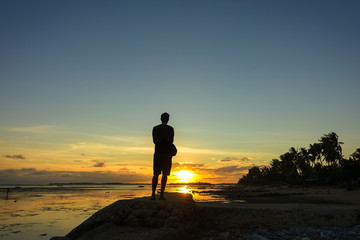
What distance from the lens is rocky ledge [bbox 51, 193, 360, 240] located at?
19.7 feet

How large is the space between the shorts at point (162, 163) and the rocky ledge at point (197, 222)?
86 centimetres

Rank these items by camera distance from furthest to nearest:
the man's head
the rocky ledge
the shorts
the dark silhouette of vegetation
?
the dark silhouette of vegetation < the man's head < the shorts < the rocky ledge

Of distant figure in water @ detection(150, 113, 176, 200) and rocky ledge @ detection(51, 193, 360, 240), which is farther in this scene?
distant figure in water @ detection(150, 113, 176, 200)

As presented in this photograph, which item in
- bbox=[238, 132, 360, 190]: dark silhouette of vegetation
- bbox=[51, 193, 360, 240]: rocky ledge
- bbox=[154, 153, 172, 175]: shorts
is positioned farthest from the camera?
bbox=[238, 132, 360, 190]: dark silhouette of vegetation

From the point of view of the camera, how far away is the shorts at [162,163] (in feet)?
24.3

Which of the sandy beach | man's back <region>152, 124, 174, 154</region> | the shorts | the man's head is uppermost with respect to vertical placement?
the man's head

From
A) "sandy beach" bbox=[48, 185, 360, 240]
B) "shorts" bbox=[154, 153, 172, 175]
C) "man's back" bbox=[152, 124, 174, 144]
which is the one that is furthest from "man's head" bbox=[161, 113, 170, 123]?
"sandy beach" bbox=[48, 185, 360, 240]

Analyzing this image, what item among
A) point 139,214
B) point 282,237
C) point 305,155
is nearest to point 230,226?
point 282,237

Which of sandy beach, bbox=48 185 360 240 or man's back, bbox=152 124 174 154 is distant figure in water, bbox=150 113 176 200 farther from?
sandy beach, bbox=48 185 360 240

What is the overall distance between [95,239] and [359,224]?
320 inches

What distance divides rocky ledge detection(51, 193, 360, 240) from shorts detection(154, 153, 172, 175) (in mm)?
860

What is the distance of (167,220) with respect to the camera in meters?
6.26

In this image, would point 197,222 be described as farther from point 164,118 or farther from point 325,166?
point 325,166

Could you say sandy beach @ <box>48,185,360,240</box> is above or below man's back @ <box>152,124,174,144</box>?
below
